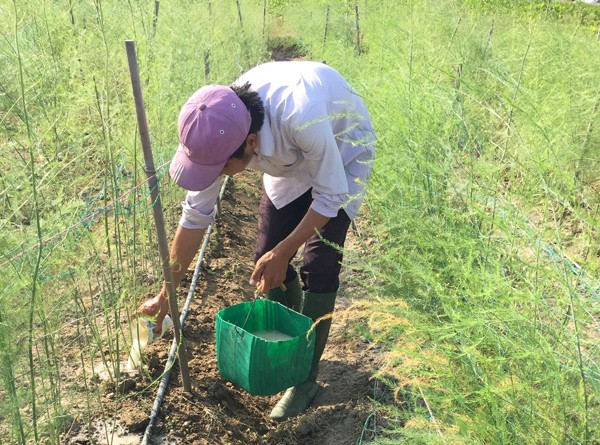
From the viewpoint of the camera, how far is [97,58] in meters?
3.23

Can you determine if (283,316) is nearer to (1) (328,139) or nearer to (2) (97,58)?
(1) (328,139)

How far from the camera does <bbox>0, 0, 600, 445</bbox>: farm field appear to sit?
1611 millimetres

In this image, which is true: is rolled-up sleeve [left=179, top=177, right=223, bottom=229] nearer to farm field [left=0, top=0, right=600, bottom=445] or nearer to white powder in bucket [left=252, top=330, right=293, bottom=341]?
farm field [left=0, top=0, right=600, bottom=445]

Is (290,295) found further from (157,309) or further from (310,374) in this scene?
(157,309)

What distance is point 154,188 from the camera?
2076 mm

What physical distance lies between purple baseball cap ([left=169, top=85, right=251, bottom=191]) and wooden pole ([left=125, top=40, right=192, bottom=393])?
0.34ft

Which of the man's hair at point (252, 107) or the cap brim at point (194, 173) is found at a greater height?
the man's hair at point (252, 107)

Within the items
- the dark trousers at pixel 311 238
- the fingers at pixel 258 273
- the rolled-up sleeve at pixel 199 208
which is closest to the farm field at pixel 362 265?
the dark trousers at pixel 311 238

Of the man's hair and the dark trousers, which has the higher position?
the man's hair

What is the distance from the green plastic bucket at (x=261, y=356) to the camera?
2.32m

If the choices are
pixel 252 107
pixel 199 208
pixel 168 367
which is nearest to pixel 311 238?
pixel 199 208

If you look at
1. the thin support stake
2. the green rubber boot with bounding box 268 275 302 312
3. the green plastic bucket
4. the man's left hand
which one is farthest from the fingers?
the green rubber boot with bounding box 268 275 302 312

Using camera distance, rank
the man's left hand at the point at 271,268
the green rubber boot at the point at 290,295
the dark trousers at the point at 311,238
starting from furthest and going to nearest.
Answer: the green rubber boot at the point at 290,295, the dark trousers at the point at 311,238, the man's left hand at the point at 271,268

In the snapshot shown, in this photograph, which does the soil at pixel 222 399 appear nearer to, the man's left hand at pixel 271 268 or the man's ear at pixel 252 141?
the man's left hand at pixel 271 268
